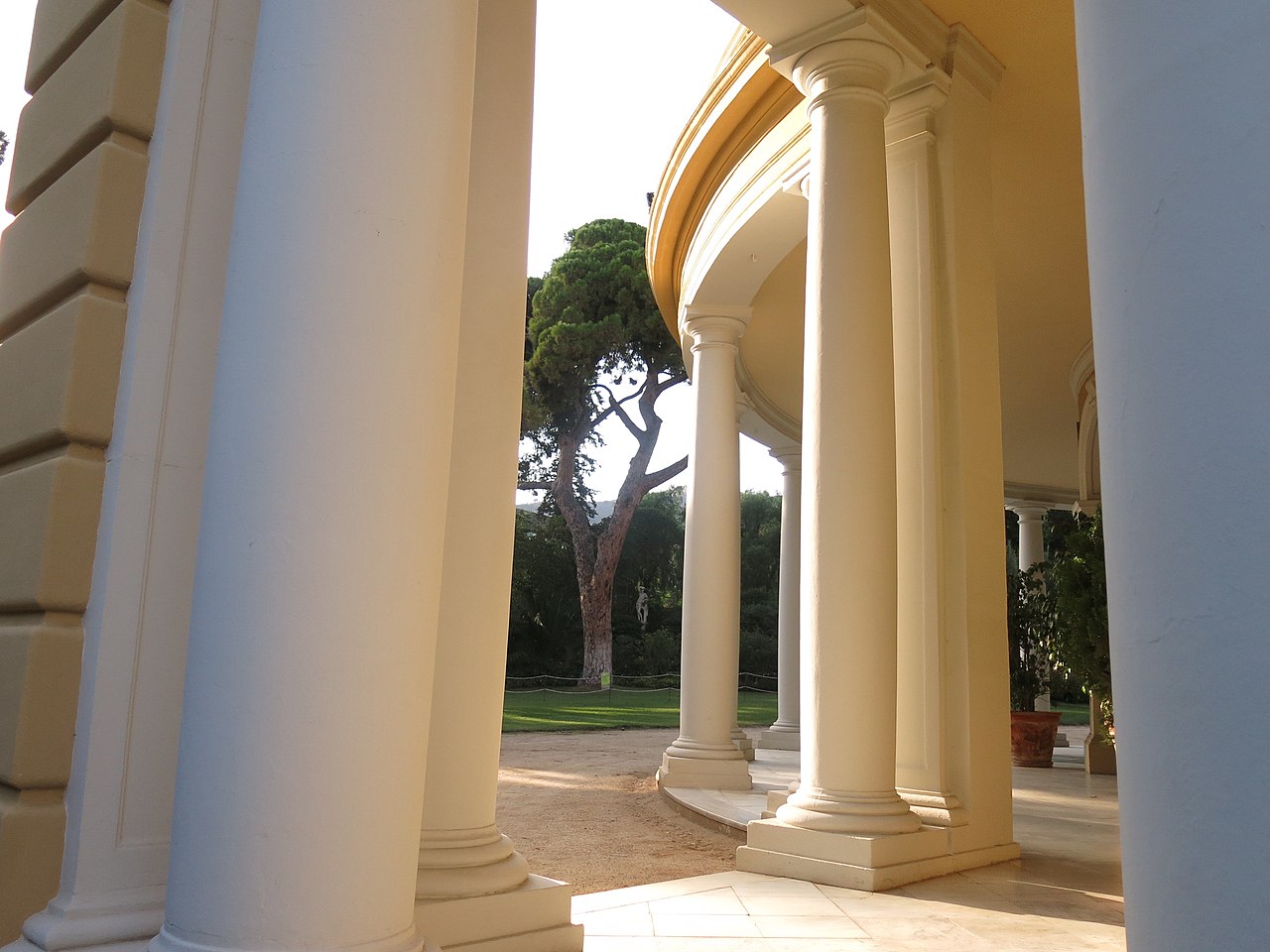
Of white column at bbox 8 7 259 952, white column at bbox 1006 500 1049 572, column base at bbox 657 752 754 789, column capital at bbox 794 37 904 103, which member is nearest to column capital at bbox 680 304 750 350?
column base at bbox 657 752 754 789

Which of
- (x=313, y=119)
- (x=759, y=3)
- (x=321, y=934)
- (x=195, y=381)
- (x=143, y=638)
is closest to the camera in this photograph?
(x=321, y=934)

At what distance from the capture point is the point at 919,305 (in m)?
31.0

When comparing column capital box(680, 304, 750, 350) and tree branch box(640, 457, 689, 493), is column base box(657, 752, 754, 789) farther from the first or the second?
tree branch box(640, 457, 689, 493)

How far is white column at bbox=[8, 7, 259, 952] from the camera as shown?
13258 millimetres

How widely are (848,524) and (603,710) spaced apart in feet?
301

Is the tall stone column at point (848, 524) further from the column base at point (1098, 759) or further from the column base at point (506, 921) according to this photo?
the column base at point (1098, 759)

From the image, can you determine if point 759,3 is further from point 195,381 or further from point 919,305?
point 195,381

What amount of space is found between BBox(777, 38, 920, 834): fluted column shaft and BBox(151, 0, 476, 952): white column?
16306mm

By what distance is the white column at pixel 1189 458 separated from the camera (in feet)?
18.2

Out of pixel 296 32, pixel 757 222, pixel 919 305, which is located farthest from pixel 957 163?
pixel 296 32

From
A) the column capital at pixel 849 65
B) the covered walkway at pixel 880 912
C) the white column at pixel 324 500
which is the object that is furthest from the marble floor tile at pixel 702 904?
the column capital at pixel 849 65

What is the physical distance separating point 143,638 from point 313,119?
→ 7.64 m

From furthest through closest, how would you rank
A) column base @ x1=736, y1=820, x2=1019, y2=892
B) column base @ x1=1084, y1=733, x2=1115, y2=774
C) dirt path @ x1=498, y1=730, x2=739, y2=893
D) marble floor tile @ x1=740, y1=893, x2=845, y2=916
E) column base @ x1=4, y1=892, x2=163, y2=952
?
column base @ x1=1084, y1=733, x2=1115, y2=774
dirt path @ x1=498, y1=730, x2=739, y2=893
column base @ x1=736, y1=820, x2=1019, y2=892
marble floor tile @ x1=740, y1=893, x2=845, y2=916
column base @ x1=4, y1=892, x2=163, y2=952

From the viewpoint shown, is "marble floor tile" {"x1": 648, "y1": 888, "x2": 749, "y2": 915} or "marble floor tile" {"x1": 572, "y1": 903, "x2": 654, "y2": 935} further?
"marble floor tile" {"x1": 648, "y1": 888, "x2": 749, "y2": 915}
